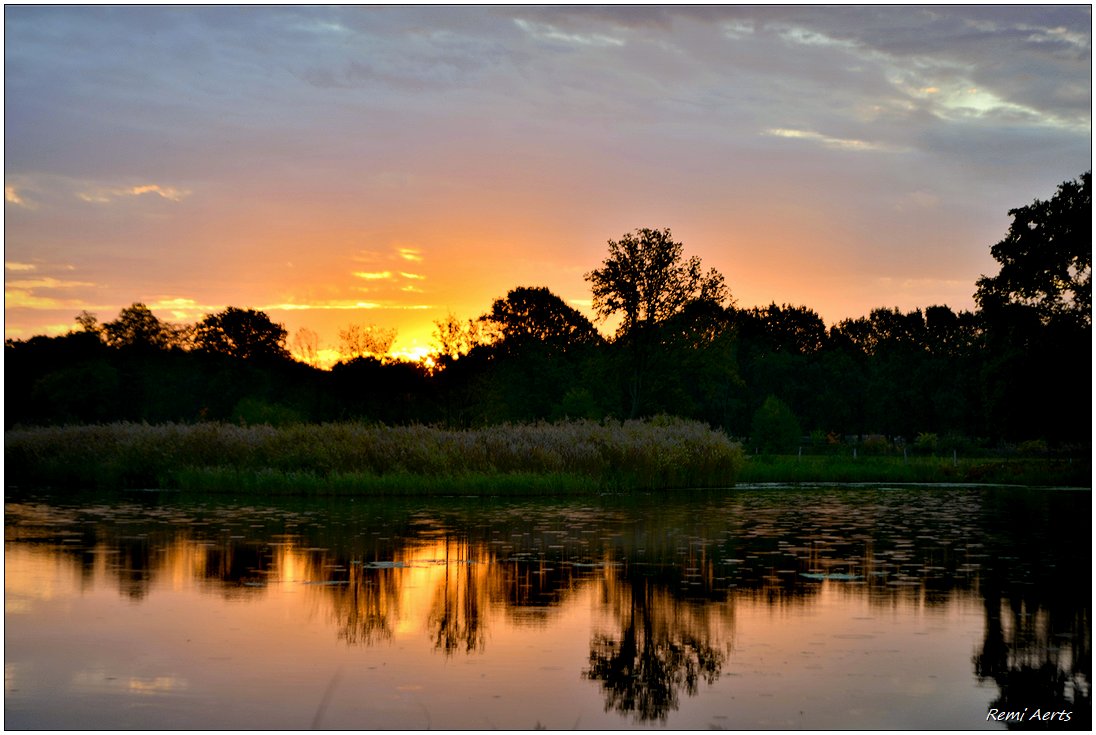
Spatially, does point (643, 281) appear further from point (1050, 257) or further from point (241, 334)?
point (241, 334)

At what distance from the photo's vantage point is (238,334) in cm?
9494

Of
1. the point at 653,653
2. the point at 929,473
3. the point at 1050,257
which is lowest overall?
the point at 653,653

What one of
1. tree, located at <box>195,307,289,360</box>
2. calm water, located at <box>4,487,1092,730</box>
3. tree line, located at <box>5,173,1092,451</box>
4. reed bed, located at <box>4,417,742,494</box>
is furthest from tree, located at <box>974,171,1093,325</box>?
tree, located at <box>195,307,289,360</box>

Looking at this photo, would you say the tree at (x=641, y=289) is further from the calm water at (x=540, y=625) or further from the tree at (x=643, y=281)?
the calm water at (x=540, y=625)

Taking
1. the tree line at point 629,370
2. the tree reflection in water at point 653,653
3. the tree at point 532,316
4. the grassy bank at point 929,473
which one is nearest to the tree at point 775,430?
the tree line at point 629,370

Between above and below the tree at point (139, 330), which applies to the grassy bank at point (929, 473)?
below

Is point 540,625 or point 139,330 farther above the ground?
point 139,330

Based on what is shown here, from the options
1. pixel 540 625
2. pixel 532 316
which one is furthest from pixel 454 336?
pixel 540 625

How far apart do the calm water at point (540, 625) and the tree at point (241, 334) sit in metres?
69.7

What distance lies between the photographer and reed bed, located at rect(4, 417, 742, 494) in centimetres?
3553

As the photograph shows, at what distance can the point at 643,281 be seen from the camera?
2616 inches

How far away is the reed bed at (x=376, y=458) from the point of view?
3553 centimetres

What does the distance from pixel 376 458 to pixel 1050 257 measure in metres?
29.3

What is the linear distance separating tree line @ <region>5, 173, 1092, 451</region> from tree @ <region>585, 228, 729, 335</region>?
8cm
